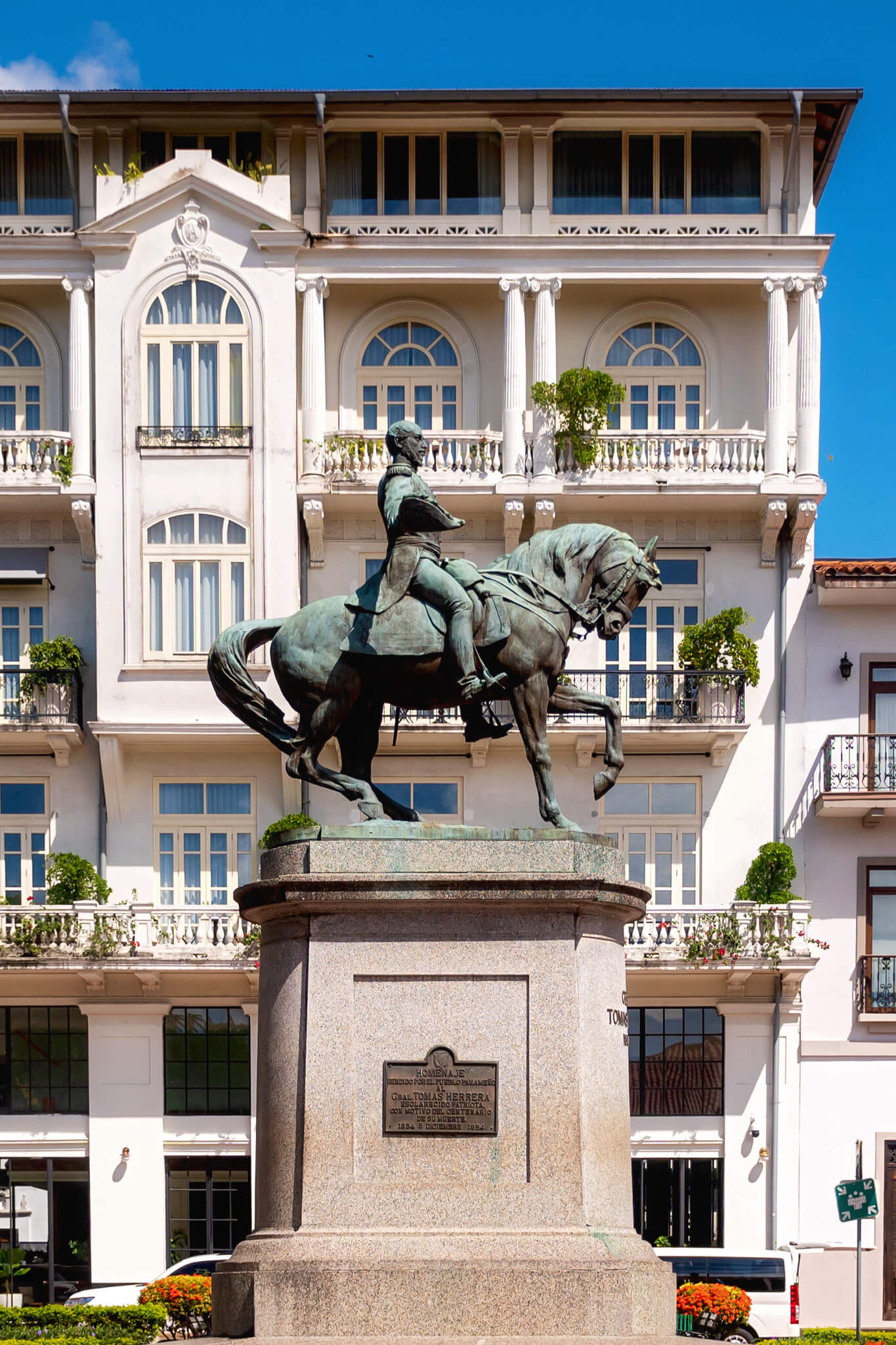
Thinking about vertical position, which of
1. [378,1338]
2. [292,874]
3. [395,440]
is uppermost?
[395,440]

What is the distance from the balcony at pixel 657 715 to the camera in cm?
4556

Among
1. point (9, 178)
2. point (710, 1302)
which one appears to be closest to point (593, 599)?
point (710, 1302)

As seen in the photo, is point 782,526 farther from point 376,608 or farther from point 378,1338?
point 378,1338

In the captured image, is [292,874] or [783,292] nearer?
[292,874]

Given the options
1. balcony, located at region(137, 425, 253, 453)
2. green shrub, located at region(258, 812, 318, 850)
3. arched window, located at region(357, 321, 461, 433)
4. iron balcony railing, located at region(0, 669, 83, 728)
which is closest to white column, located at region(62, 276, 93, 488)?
balcony, located at region(137, 425, 253, 453)

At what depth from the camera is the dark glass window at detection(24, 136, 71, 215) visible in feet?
156

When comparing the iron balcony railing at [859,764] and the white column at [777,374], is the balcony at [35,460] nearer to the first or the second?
the white column at [777,374]

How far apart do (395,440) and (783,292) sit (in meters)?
28.3

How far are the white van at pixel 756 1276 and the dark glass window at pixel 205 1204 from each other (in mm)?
9378

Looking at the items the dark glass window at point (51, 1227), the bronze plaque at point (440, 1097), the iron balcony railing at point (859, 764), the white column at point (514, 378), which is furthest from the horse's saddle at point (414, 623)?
the dark glass window at point (51, 1227)

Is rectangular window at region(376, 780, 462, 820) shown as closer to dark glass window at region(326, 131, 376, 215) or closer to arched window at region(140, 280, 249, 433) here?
arched window at region(140, 280, 249, 433)

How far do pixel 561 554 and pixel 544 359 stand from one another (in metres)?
27.0

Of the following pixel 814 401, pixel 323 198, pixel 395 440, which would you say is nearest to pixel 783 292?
pixel 814 401

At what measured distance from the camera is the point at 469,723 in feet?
66.3
